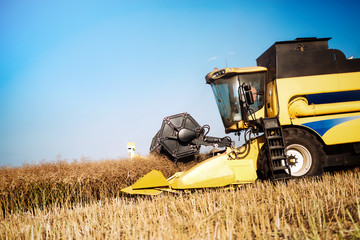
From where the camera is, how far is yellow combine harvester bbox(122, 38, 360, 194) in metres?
4.01

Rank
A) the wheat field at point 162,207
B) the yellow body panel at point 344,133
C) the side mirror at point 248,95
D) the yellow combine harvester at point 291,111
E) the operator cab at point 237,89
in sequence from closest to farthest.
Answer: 1. the wheat field at point 162,207
2. the yellow combine harvester at point 291,111
3. the side mirror at point 248,95
4. the yellow body panel at point 344,133
5. the operator cab at point 237,89

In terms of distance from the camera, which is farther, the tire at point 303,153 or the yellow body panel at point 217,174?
the tire at point 303,153

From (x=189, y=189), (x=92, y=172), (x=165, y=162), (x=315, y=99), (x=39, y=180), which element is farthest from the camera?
(x=165, y=162)

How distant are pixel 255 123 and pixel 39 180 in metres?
4.60

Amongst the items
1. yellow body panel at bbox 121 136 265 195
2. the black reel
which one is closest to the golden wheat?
the black reel

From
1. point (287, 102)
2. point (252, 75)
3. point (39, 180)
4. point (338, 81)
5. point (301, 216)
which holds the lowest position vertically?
point (301, 216)

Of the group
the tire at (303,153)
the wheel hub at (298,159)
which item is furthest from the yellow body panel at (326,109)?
the wheel hub at (298,159)

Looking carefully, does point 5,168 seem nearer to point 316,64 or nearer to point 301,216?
point 301,216

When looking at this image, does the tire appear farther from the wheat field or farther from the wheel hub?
the wheat field

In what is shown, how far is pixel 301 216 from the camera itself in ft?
6.68

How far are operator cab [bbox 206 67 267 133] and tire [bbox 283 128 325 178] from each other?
0.82 meters

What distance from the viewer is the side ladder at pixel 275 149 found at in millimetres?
3877

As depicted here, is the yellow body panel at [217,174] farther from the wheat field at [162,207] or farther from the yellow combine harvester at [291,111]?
the wheat field at [162,207]

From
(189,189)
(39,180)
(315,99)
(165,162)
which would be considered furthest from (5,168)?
(315,99)
